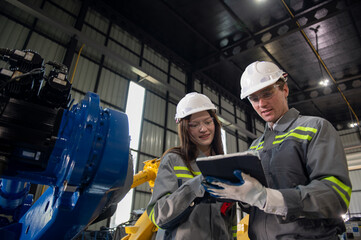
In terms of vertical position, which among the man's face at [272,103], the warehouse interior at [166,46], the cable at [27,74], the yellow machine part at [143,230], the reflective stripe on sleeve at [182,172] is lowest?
the yellow machine part at [143,230]

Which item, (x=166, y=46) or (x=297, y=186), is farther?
(x=166, y=46)

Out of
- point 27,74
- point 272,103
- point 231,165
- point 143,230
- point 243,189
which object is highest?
point 272,103

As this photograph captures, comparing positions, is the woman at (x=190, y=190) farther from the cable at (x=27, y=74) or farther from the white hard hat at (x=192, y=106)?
the cable at (x=27, y=74)

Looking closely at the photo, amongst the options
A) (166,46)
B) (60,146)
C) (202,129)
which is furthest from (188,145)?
(166,46)

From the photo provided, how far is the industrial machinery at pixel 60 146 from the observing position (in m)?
1.16

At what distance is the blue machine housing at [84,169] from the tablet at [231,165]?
1.40 ft

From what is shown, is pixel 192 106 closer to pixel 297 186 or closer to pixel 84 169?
pixel 297 186

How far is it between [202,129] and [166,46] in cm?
1088

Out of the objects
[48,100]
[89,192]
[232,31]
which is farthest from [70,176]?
[232,31]

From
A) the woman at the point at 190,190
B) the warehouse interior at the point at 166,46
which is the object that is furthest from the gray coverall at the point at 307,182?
the warehouse interior at the point at 166,46

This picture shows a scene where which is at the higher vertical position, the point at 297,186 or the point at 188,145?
the point at 188,145

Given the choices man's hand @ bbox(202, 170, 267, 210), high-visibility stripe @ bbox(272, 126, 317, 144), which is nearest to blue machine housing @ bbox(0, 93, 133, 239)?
man's hand @ bbox(202, 170, 267, 210)

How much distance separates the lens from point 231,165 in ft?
4.10

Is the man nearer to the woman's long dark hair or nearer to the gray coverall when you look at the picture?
the gray coverall
